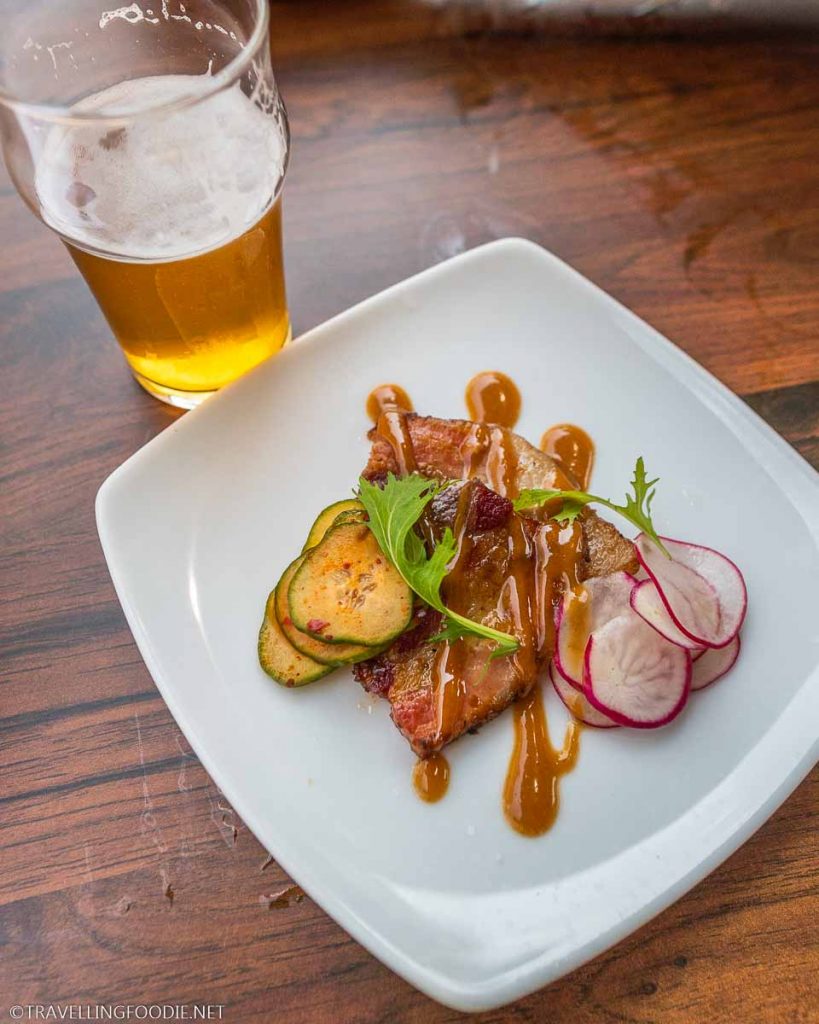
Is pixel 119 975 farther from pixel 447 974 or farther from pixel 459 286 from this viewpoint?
pixel 459 286

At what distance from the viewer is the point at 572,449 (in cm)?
217

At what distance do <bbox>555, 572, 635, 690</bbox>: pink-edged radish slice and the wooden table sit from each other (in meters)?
0.46

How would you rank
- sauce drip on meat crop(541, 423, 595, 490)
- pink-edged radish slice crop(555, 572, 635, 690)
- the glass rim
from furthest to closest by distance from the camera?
1. sauce drip on meat crop(541, 423, 595, 490)
2. pink-edged radish slice crop(555, 572, 635, 690)
3. the glass rim

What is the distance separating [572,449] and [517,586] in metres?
0.40

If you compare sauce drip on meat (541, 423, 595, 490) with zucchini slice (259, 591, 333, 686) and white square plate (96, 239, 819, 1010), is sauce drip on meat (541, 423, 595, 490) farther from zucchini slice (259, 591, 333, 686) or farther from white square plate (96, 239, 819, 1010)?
zucchini slice (259, 591, 333, 686)

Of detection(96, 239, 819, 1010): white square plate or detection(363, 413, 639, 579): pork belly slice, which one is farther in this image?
detection(363, 413, 639, 579): pork belly slice

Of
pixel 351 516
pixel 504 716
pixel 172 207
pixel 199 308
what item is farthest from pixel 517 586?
pixel 172 207

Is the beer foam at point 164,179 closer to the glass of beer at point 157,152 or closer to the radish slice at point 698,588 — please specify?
the glass of beer at point 157,152

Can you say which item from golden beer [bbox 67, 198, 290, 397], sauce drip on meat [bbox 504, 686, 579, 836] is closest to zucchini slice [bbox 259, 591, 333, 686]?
sauce drip on meat [bbox 504, 686, 579, 836]

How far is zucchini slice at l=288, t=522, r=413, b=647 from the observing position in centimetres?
181

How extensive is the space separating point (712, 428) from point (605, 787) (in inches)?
31.4

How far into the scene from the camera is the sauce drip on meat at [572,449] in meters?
2.14
